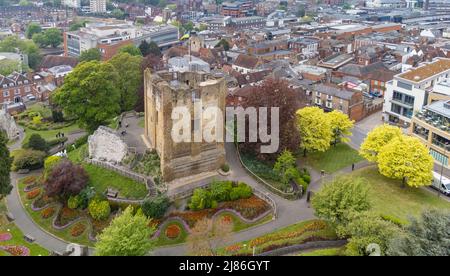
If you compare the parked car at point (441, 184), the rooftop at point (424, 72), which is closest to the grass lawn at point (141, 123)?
the parked car at point (441, 184)

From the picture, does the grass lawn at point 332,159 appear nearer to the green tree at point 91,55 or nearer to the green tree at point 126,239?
the green tree at point 126,239

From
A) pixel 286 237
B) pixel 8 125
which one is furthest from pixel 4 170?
pixel 286 237

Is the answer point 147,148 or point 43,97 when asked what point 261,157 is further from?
point 43,97

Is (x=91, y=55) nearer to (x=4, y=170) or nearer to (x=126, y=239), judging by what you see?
(x=4, y=170)

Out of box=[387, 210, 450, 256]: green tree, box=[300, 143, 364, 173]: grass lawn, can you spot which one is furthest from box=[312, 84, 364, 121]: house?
box=[387, 210, 450, 256]: green tree

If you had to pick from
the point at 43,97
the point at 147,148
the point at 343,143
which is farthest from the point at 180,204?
the point at 43,97

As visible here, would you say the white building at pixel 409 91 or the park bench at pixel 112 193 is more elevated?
the white building at pixel 409 91

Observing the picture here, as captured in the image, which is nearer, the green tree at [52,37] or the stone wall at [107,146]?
the stone wall at [107,146]
